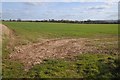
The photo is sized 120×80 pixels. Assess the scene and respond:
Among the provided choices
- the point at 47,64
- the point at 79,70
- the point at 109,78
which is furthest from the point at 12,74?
the point at 109,78

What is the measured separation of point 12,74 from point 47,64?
2.44 m

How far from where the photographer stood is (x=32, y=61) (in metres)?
16.7

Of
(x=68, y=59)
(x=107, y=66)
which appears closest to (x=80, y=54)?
(x=68, y=59)

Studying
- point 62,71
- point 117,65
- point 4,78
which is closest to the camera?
point 4,78

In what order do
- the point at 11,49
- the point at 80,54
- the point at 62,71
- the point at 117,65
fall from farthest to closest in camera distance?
1. the point at 11,49
2. the point at 80,54
3. the point at 117,65
4. the point at 62,71

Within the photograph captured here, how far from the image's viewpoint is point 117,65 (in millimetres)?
15953

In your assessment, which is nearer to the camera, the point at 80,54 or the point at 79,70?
the point at 79,70

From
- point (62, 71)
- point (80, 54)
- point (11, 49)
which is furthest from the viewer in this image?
point (11, 49)

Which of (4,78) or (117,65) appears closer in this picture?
(4,78)

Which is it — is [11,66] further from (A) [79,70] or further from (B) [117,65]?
(B) [117,65]

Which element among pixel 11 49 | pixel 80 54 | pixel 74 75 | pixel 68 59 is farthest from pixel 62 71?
pixel 11 49

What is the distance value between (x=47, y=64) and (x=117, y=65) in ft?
13.2

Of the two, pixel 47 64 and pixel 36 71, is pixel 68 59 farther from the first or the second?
pixel 36 71

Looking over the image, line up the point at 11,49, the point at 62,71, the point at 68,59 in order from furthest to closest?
the point at 11,49 → the point at 68,59 → the point at 62,71
